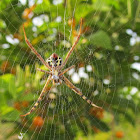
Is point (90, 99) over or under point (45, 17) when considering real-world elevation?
under

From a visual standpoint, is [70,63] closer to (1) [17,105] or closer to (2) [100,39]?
(2) [100,39]

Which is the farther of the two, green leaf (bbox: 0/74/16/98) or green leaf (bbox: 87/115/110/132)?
green leaf (bbox: 87/115/110/132)

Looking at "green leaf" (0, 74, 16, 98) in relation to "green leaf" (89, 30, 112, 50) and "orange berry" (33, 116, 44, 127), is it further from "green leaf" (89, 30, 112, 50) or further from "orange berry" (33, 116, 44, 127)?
"green leaf" (89, 30, 112, 50)

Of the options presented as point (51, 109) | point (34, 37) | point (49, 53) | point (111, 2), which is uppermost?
point (111, 2)

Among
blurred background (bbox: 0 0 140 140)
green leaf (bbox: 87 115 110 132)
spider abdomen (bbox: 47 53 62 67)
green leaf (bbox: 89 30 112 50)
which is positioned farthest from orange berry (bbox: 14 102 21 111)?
green leaf (bbox: 89 30 112 50)

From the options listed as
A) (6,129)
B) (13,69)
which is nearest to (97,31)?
(13,69)

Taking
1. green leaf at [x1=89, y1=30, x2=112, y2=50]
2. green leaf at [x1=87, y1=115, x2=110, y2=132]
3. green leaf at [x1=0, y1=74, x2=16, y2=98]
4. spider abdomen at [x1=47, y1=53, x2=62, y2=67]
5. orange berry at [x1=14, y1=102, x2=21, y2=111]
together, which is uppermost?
green leaf at [x1=89, y1=30, x2=112, y2=50]

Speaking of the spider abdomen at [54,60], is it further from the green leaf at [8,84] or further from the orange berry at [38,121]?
A: the orange berry at [38,121]

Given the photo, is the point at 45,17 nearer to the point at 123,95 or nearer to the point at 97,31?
the point at 97,31

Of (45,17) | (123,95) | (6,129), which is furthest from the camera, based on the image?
(123,95)
